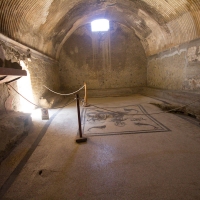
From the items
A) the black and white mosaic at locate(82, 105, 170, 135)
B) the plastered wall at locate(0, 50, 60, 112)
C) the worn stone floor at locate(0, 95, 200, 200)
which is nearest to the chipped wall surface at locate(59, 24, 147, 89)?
the plastered wall at locate(0, 50, 60, 112)

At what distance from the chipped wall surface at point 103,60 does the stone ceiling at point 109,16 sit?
1640mm

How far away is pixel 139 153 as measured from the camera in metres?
2.61

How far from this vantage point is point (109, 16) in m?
9.35

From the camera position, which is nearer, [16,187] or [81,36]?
[16,187]

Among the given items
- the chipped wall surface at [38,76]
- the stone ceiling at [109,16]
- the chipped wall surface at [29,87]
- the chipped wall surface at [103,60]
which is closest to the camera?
the chipped wall surface at [29,87]

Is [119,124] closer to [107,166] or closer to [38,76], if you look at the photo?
[107,166]

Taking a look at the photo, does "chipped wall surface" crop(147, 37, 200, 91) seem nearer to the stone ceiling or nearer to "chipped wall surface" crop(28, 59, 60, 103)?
the stone ceiling

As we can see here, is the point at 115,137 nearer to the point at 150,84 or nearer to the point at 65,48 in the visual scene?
the point at 150,84

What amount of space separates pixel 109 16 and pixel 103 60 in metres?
3.04

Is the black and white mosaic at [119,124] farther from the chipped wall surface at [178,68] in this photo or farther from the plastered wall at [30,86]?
the chipped wall surface at [178,68]

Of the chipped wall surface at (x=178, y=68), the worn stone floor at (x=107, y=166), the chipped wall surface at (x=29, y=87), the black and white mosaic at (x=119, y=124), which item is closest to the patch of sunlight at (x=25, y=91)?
the chipped wall surface at (x=29, y=87)

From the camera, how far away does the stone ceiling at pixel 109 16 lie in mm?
4406

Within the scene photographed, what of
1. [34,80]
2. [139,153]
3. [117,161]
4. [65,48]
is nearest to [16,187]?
[117,161]

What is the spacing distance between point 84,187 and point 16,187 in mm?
959
